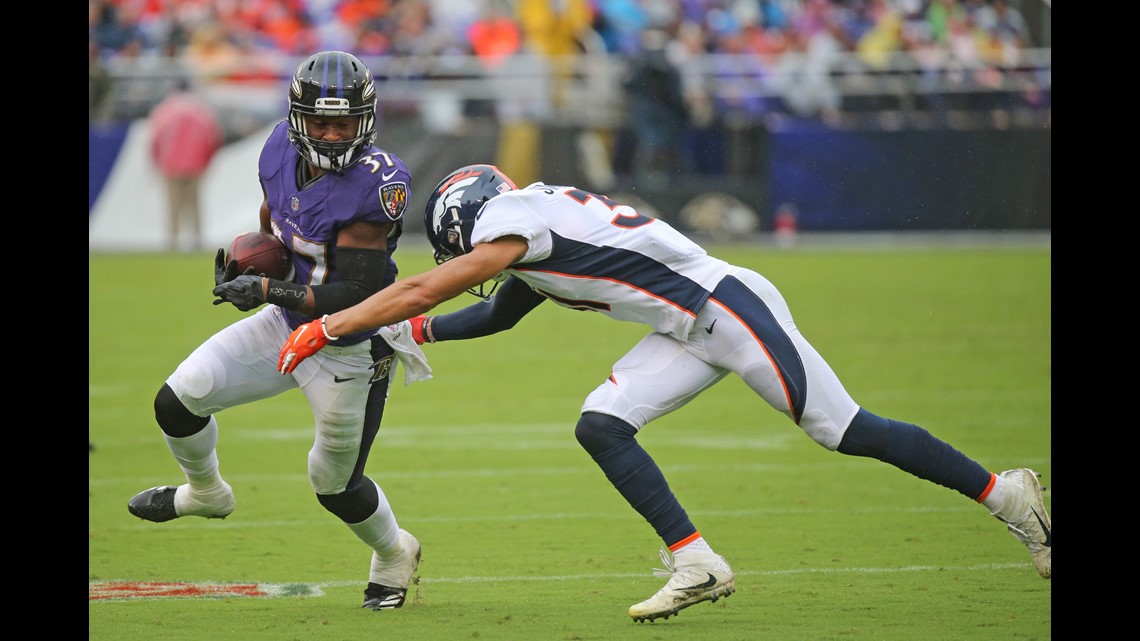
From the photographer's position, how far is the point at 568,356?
40.1ft

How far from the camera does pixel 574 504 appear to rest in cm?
731

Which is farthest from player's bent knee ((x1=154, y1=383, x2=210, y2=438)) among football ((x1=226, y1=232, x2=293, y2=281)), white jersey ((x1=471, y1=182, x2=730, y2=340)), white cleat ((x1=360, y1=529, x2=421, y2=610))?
white jersey ((x1=471, y1=182, x2=730, y2=340))

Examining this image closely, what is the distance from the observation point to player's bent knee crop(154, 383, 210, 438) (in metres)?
5.27

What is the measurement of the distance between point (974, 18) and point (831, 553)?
1397 centimetres

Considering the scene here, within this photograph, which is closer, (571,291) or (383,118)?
(571,291)

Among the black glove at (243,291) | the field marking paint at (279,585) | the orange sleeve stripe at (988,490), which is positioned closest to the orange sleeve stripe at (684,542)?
the field marking paint at (279,585)

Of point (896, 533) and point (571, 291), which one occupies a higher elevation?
point (571, 291)

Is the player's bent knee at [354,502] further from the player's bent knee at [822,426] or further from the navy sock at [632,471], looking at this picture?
the player's bent knee at [822,426]

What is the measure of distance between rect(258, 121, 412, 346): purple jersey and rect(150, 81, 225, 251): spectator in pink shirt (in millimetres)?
12329

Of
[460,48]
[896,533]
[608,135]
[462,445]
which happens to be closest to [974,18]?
[608,135]

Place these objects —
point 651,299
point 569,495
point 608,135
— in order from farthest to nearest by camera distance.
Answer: point 608,135 → point 569,495 → point 651,299

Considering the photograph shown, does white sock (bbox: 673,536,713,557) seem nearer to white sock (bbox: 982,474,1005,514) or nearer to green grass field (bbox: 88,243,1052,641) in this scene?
green grass field (bbox: 88,243,1052,641)

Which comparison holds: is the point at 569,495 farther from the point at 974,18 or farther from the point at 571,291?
the point at 974,18
